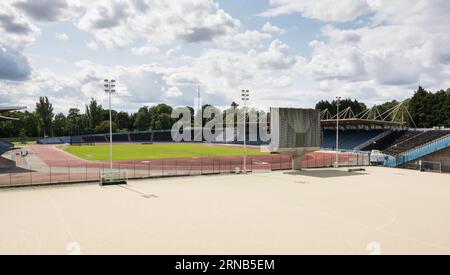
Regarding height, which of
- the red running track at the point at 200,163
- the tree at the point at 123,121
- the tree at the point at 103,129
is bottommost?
the red running track at the point at 200,163

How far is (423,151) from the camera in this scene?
4909 cm

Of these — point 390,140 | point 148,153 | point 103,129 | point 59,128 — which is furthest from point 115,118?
point 390,140

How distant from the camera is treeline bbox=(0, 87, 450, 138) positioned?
9650 centimetres

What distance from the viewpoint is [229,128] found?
13325 cm

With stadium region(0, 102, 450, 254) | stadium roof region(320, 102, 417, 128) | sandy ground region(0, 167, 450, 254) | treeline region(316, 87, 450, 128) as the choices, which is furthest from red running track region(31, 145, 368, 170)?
treeline region(316, 87, 450, 128)

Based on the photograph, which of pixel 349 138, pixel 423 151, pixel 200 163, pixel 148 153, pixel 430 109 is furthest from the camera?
pixel 430 109

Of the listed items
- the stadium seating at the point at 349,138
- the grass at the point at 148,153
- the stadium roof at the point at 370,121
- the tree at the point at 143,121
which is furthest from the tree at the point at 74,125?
the stadium roof at the point at 370,121

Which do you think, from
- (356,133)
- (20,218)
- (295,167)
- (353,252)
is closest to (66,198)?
(20,218)

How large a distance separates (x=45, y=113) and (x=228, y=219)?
154611 millimetres

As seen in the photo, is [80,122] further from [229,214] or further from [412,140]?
[229,214]

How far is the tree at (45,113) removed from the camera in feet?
487

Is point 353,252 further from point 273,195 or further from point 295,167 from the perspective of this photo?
point 295,167

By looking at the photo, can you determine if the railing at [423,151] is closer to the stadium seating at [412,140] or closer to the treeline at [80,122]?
the stadium seating at [412,140]

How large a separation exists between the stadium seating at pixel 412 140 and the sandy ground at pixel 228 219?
30.8 m
